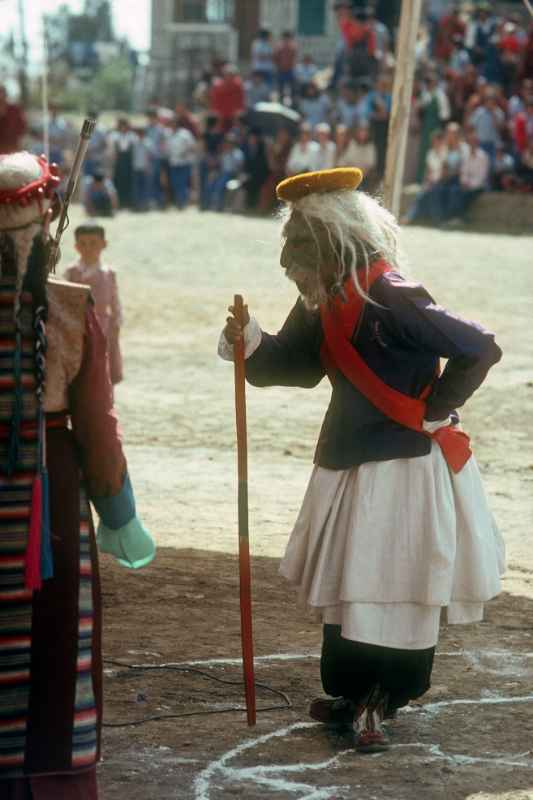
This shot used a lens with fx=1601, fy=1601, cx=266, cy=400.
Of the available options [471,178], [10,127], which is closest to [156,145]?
[10,127]

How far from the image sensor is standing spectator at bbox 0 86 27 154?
2850 cm

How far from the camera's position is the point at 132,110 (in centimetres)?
4228

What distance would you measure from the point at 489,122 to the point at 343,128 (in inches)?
96.4

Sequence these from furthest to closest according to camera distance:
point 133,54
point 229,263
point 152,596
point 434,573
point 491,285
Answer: point 133,54 → point 229,263 → point 491,285 → point 152,596 → point 434,573

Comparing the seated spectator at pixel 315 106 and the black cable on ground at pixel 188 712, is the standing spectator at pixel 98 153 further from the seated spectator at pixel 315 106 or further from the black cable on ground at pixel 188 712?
the black cable on ground at pixel 188 712

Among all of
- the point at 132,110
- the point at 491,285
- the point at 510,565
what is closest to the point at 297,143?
the point at 491,285

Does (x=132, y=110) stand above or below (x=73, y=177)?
below

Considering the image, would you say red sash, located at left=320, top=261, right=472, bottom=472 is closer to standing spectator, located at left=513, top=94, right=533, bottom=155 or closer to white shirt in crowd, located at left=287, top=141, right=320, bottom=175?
standing spectator, located at left=513, top=94, right=533, bottom=155

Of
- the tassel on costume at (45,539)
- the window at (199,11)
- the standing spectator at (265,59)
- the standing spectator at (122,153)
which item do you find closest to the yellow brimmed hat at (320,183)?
the tassel on costume at (45,539)

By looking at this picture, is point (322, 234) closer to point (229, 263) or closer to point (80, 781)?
point (80, 781)

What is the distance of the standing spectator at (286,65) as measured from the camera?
29.5m

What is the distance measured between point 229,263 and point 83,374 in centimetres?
1762

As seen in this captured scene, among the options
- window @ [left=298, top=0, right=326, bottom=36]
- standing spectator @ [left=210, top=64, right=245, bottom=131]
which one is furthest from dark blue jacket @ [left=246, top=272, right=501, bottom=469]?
window @ [left=298, top=0, right=326, bottom=36]

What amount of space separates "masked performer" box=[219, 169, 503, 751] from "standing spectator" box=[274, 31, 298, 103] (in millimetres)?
24972
